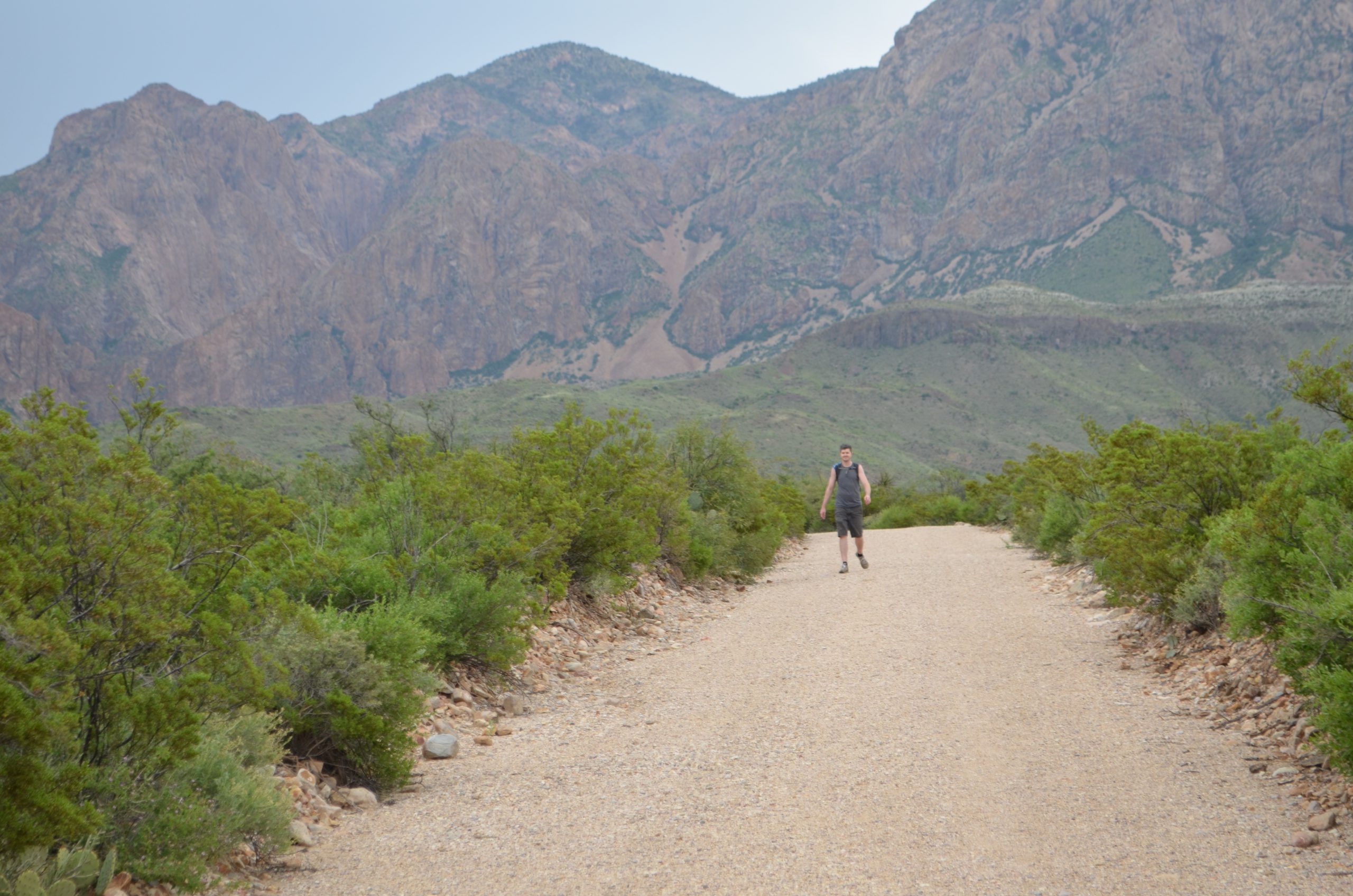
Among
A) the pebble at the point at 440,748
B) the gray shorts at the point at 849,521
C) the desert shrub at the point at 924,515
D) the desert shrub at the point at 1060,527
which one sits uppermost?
the pebble at the point at 440,748

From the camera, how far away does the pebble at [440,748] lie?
6.51 meters

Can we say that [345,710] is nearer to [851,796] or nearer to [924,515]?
[851,796]

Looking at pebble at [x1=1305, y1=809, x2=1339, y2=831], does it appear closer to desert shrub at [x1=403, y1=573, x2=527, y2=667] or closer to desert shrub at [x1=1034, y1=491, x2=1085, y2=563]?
desert shrub at [x1=403, y1=573, x2=527, y2=667]

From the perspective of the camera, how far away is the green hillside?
108 metres

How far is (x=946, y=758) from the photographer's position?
5895 mm

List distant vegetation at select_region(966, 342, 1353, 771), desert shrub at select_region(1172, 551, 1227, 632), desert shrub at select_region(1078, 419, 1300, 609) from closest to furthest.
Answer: distant vegetation at select_region(966, 342, 1353, 771), desert shrub at select_region(1172, 551, 1227, 632), desert shrub at select_region(1078, 419, 1300, 609)

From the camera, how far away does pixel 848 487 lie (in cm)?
1550

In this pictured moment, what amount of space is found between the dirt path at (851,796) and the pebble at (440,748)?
140mm

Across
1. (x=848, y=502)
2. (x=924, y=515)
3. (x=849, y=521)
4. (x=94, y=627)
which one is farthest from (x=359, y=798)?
(x=924, y=515)

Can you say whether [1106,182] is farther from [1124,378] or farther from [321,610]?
[321,610]

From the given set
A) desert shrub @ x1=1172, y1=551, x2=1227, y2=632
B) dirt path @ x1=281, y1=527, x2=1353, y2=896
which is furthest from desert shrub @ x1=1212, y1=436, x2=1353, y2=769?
dirt path @ x1=281, y1=527, x2=1353, y2=896

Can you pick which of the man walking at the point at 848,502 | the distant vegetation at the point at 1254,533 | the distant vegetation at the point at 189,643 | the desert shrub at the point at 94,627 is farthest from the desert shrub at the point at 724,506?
the desert shrub at the point at 94,627

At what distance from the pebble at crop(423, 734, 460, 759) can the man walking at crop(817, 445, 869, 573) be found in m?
9.44

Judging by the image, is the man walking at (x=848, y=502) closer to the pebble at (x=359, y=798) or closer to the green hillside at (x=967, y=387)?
the pebble at (x=359, y=798)
